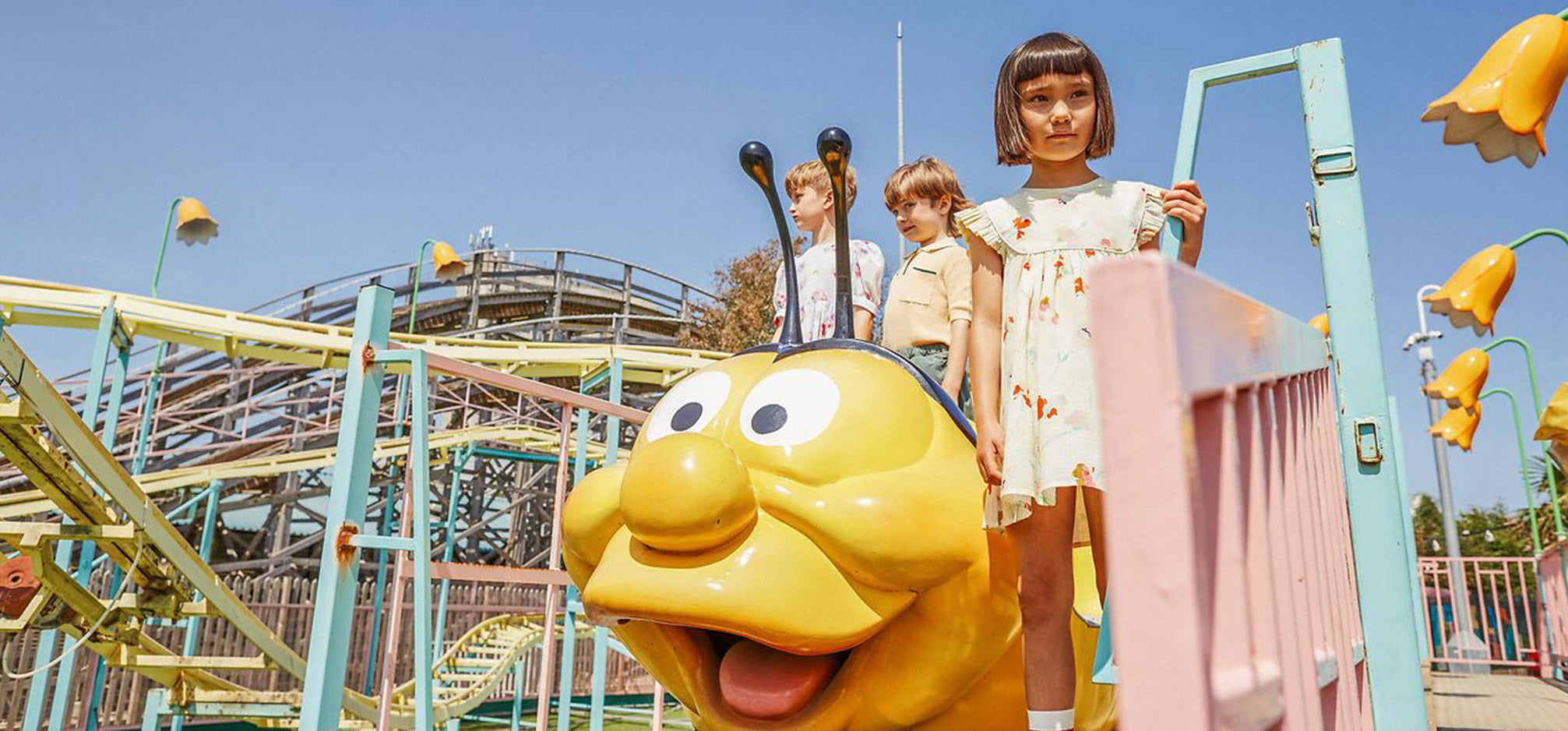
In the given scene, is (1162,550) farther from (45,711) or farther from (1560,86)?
(45,711)

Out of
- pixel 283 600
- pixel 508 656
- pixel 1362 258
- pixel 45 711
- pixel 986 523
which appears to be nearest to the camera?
pixel 1362 258

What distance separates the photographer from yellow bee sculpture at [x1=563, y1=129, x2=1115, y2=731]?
5.38 feet

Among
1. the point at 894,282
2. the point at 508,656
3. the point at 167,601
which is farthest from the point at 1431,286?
the point at 167,601

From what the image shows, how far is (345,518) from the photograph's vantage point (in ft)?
9.23

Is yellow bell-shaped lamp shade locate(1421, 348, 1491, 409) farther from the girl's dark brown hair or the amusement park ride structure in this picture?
the girl's dark brown hair

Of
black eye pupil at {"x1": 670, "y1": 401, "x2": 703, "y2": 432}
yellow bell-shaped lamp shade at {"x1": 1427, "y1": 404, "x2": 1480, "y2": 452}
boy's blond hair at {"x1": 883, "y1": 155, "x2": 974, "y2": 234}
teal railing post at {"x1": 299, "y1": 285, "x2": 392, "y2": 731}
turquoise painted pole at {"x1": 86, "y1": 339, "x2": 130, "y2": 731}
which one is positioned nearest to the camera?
black eye pupil at {"x1": 670, "y1": 401, "x2": 703, "y2": 432}

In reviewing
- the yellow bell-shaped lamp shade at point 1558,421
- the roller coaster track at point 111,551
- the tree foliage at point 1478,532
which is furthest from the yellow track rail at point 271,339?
the tree foliage at point 1478,532

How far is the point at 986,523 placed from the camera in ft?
5.87

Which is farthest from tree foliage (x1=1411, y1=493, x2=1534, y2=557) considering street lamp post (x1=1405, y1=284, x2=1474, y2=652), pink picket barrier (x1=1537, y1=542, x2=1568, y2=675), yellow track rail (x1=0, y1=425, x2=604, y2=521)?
yellow track rail (x1=0, y1=425, x2=604, y2=521)

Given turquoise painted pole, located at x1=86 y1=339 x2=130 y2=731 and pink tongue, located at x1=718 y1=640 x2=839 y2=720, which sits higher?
turquoise painted pole, located at x1=86 y1=339 x2=130 y2=731

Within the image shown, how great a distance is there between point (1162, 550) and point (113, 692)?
11991 mm

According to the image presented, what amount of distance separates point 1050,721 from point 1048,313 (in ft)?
2.31

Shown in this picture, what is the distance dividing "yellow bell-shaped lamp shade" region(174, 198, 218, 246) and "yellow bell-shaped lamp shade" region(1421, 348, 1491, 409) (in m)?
11.2

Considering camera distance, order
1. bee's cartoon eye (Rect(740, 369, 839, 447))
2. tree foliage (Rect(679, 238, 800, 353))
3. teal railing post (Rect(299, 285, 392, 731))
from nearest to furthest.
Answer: bee's cartoon eye (Rect(740, 369, 839, 447)) < teal railing post (Rect(299, 285, 392, 731)) < tree foliage (Rect(679, 238, 800, 353))
